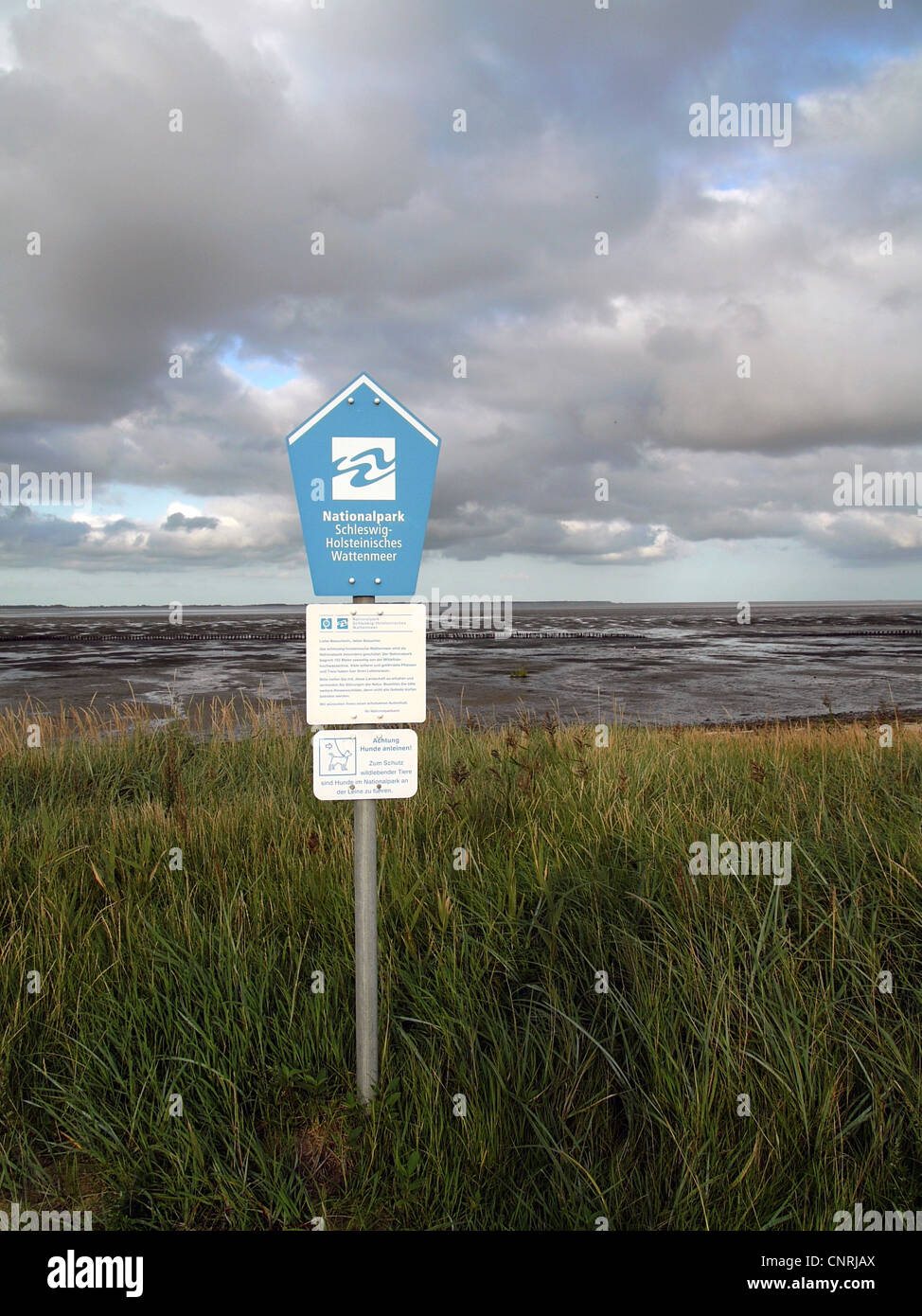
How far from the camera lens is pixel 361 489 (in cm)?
244

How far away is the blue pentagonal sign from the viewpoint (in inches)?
95.5

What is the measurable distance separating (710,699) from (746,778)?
14676 millimetres

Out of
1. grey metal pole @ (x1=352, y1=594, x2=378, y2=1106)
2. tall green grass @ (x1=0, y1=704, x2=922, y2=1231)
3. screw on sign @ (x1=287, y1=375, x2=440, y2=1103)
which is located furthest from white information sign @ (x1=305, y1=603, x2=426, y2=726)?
tall green grass @ (x1=0, y1=704, x2=922, y2=1231)

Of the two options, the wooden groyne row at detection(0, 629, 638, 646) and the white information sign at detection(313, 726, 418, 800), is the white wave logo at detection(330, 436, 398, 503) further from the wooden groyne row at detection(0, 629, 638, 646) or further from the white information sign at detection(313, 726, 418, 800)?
the wooden groyne row at detection(0, 629, 638, 646)

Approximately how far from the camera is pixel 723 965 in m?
2.74

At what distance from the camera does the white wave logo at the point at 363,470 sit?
2.43 m

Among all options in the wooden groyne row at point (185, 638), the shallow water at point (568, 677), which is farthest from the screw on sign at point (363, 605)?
the wooden groyne row at point (185, 638)

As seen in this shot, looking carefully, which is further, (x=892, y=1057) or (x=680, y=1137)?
(x=892, y=1057)

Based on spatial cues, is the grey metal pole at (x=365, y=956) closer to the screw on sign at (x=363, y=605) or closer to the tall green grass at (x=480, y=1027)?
the screw on sign at (x=363, y=605)

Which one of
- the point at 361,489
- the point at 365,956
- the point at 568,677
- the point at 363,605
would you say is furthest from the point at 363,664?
the point at 568,677

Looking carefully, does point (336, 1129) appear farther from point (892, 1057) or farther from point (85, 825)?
point (85, 825)

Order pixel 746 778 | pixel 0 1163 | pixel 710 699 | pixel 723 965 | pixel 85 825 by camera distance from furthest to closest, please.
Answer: pixel 710 699
pixel 746 778
pixel 85 825
pixel 723 965
pixel 0 1163

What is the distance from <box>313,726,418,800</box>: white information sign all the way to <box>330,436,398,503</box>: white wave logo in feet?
2.73
